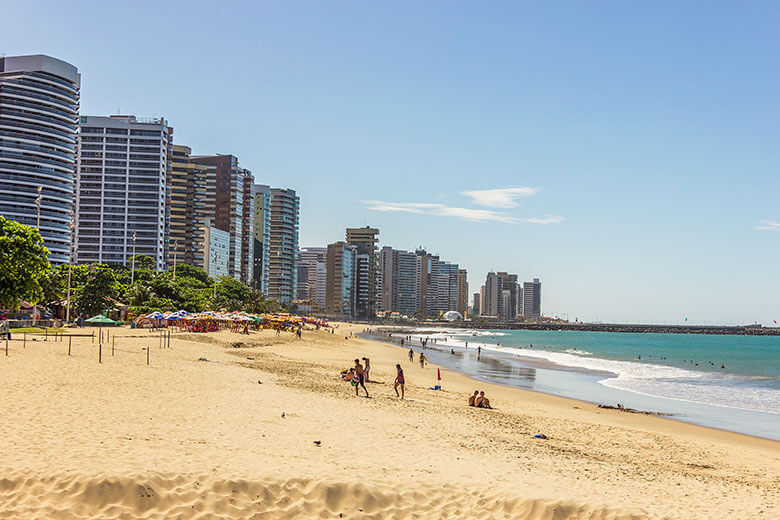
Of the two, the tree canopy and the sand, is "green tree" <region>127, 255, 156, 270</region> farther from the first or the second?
the sand

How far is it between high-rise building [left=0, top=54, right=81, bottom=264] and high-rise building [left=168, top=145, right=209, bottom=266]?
4416 cm

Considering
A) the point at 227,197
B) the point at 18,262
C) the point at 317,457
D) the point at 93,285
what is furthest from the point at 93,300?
the point at 227,197

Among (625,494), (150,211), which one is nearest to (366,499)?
(625,494)

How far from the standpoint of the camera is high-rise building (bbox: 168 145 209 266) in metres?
165

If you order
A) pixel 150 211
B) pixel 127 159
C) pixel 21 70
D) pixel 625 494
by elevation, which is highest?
pixel 21 70

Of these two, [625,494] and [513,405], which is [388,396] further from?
[625,494]

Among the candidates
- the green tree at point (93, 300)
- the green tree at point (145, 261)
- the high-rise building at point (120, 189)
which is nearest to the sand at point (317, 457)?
the green tree at point (93, 300)

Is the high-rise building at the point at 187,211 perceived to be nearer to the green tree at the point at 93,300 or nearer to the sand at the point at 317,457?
the green tree at the point at 93,300

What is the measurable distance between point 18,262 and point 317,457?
28.1 metres

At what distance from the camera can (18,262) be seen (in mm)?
33125

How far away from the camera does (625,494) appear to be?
11.6 metres

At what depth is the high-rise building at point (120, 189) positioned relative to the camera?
463ft

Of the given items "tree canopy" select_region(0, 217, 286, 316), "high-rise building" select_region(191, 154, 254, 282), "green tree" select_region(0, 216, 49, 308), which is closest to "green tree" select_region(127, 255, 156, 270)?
"tree canopy" select_region(0, 217, 286, 316)

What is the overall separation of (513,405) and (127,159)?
137 meters
